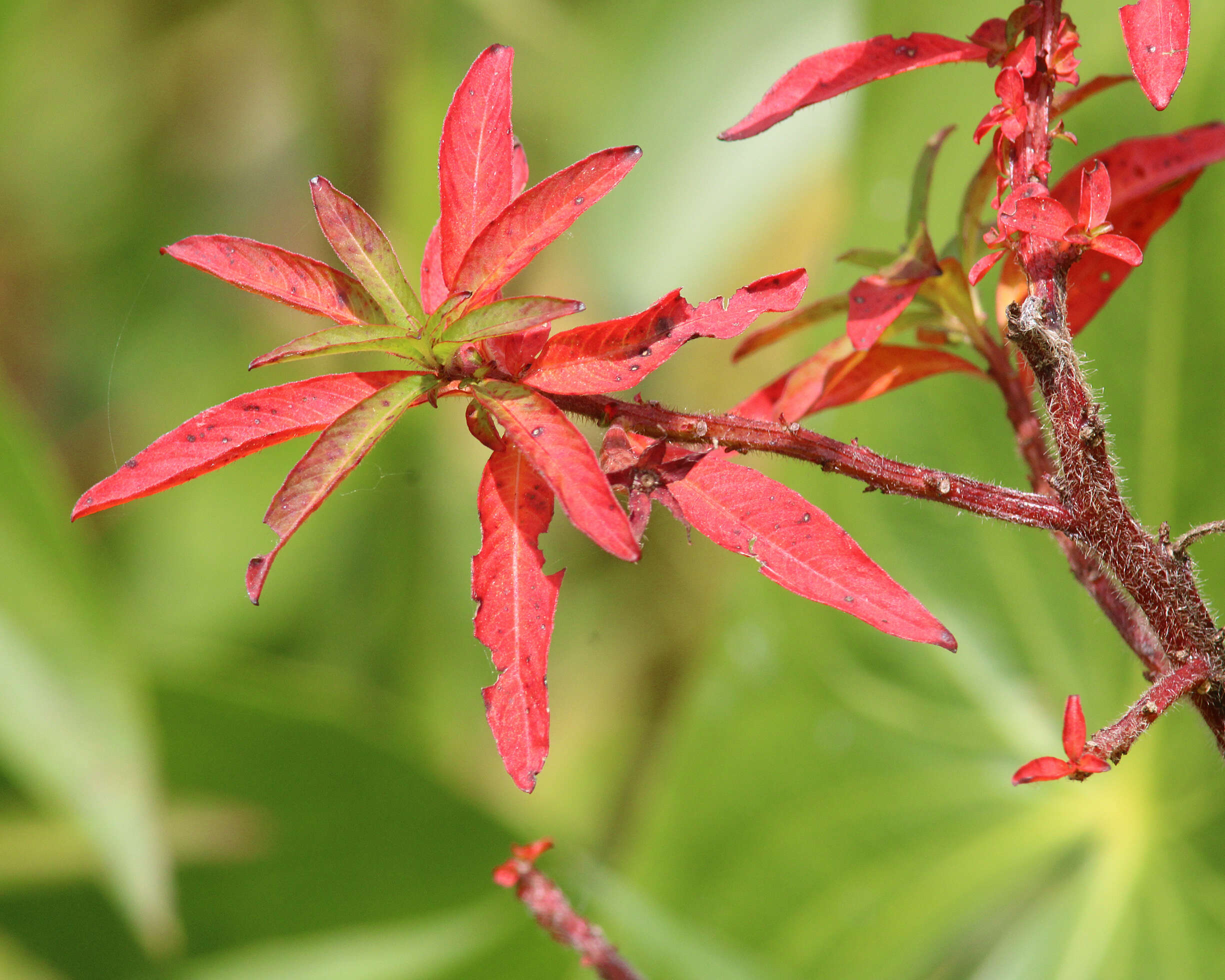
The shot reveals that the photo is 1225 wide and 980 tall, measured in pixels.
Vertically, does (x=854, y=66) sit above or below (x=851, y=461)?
above

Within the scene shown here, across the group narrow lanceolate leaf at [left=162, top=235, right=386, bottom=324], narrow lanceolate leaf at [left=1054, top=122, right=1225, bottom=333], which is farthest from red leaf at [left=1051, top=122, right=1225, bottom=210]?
narrow lanceolate leaf at [left=162, top=235, right=386, bottom=324]

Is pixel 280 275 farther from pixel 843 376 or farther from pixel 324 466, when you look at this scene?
pixel 843 376

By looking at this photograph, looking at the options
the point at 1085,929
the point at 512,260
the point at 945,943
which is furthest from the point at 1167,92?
the point at 945,943

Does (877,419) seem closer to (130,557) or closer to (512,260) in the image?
(512,260)

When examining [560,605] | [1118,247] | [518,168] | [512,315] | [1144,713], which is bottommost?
[1144,713]

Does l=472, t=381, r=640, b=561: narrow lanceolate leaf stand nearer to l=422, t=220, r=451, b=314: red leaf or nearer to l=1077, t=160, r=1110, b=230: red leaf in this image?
l=422, t=220, r=451, b=314: red leaf

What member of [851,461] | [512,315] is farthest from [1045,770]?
[512,315]
